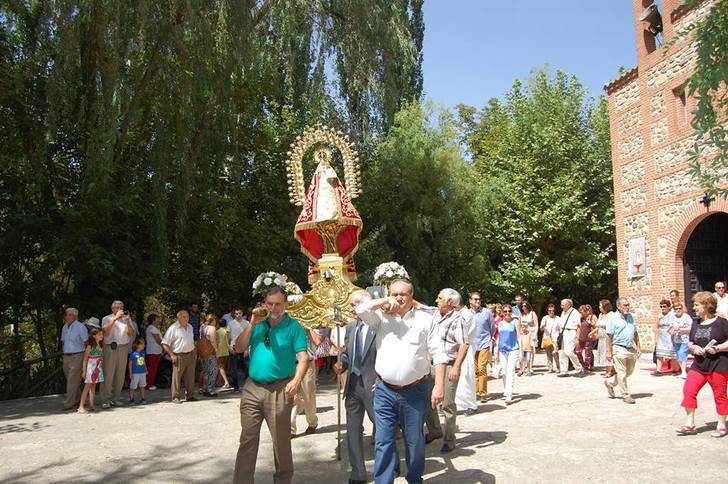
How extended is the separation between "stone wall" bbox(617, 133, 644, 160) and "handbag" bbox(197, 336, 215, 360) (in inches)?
489

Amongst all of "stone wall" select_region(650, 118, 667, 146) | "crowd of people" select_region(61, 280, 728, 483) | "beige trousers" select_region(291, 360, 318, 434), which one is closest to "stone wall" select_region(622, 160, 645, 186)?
"stone wall" select_region(650, 118, 667, 146)

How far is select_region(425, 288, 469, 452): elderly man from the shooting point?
6.80 m

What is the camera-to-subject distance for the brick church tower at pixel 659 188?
1559 cm

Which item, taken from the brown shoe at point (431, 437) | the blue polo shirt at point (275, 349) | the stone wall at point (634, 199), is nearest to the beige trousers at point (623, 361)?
the brown shoe at point (431, 437)

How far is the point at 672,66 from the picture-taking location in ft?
52.3

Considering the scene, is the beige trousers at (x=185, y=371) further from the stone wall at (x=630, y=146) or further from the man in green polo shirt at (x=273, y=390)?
the stone wall at (x=630, y=146)

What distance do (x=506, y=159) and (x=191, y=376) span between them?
18544mm

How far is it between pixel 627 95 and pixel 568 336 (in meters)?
8.20

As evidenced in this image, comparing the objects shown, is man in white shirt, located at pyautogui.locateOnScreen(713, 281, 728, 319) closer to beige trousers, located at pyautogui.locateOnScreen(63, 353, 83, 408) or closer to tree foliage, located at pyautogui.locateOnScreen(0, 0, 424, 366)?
beige trousers, located at pyautogui.locateOnScreen(63, 353, 83, 408)

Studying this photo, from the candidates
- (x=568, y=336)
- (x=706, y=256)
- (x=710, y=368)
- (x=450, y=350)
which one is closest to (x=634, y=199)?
(x=706, y=256)

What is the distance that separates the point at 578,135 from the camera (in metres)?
26.7

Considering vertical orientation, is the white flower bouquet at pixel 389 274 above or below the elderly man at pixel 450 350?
above

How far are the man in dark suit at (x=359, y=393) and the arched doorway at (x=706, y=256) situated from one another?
12.7 meters

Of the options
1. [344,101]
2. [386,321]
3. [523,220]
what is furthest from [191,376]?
[523,220]
